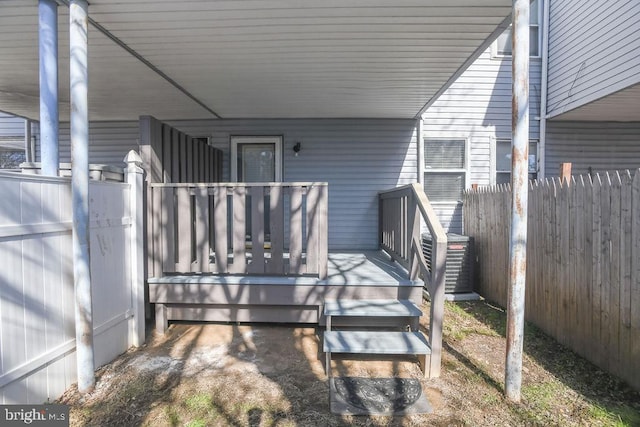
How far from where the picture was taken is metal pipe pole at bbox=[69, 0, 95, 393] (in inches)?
99.3

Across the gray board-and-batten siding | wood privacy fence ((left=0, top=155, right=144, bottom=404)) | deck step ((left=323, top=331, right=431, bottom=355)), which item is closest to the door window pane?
the gray board-and-batten siding

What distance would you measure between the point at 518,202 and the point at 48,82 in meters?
3.45

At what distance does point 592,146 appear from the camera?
19.9ft

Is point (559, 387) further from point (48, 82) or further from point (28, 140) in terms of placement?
point (28, 140)

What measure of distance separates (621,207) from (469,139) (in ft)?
11.6

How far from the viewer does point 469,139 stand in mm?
6000

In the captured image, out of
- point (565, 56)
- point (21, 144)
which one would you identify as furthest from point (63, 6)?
point (565, 56)

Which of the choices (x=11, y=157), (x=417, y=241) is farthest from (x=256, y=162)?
(x=11, y=157)

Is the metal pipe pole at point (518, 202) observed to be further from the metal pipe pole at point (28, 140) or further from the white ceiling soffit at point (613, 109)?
the metal pipe pole at point (28, 140)

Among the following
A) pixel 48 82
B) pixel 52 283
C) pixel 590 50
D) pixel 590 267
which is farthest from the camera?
pixel 590 50

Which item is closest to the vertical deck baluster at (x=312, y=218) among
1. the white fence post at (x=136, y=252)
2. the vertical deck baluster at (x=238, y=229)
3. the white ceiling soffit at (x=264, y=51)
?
the vertical deck baluster at (x=238, y=229)

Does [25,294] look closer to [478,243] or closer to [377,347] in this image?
[377,347]

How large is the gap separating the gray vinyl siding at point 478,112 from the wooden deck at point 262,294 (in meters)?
3.04

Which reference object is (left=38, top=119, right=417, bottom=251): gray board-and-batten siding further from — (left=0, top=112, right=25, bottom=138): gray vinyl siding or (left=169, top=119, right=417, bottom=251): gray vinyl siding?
(left=0, top=112, right=25, bottom=138): gray vinyl siding
